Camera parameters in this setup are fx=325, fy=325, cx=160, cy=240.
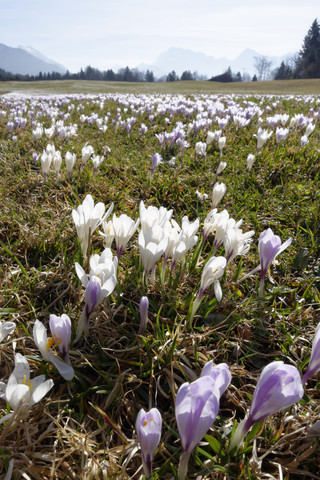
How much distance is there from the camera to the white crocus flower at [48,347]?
4.09ft

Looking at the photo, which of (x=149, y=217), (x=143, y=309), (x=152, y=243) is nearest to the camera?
(x=143, y=309)

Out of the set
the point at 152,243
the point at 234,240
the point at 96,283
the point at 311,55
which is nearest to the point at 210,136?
the point at 234,240

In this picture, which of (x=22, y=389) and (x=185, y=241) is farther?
(x=185, y=241)

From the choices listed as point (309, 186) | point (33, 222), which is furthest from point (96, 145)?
point (309, 186)

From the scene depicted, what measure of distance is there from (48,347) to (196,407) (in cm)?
69

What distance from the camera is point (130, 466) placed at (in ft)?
3.69

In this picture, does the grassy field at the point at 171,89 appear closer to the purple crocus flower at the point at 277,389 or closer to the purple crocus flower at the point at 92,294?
the purple crocus flower at the point at 92,294

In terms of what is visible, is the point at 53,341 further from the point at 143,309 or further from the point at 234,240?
the point at 234,240

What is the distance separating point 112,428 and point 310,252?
181 cm

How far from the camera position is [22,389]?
1.10 meters

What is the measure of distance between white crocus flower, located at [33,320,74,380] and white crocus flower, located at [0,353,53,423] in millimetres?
97

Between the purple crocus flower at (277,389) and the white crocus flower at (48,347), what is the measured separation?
0.70 meters

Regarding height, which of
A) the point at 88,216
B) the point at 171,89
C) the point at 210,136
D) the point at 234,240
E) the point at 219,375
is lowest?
the point at 219,375

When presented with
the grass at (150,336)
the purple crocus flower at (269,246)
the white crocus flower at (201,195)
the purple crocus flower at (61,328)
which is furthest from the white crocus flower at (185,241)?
the white crocus flower at (201,195)
